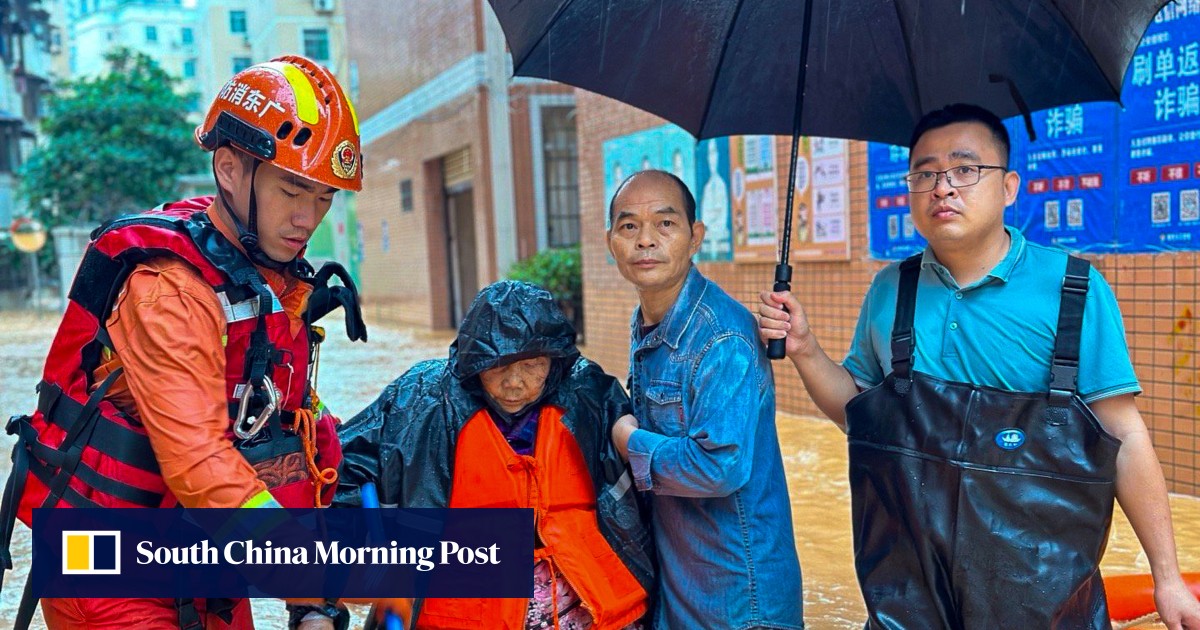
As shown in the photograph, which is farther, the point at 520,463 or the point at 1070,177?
the point at 1070,177

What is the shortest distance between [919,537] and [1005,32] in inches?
51.1

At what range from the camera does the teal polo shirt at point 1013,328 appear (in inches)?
80.6

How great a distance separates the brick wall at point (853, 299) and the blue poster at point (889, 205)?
10 cm

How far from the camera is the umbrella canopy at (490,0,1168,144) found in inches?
94.9

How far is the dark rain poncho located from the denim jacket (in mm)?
129

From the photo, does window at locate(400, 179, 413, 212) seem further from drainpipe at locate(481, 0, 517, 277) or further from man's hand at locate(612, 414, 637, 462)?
man's hand at locate(612, 414, 637, 462)

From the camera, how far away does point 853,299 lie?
699 cm

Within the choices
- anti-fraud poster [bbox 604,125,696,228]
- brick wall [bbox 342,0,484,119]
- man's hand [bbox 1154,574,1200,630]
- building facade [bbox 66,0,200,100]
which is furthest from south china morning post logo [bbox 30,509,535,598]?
building facade [bbox 66,0,200,100]

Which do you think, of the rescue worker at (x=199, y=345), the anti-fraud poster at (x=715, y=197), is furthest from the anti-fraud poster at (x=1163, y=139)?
the rescue worker at (x=199, y=345)

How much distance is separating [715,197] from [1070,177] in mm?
3513

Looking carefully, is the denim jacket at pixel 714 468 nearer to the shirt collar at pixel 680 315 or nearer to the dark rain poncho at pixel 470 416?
the shirt collar at pixel 680 315

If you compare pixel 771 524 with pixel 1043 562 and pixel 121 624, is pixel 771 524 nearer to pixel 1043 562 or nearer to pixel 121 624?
pixel 1043 562

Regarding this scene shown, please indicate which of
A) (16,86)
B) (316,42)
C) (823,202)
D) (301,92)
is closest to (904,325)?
(301,92)

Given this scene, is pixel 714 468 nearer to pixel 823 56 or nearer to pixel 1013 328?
pixel 1013 328
